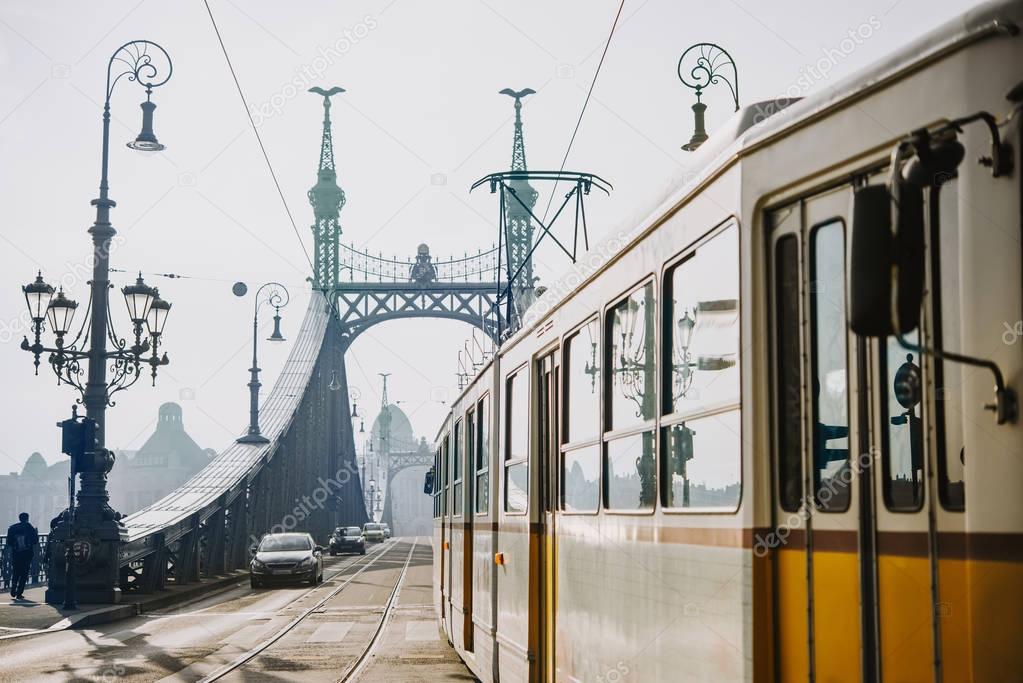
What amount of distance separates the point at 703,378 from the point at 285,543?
973 inches

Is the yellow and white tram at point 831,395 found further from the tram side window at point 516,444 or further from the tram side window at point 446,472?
the tram side window at point 446,472

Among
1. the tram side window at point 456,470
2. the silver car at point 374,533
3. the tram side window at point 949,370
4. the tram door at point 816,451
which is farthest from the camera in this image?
the silver car at point 374,533

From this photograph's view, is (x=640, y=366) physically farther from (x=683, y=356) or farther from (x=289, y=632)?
(x=289, y=632)

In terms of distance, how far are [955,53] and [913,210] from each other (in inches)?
20.5

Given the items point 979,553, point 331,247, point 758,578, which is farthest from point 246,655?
point 331,247

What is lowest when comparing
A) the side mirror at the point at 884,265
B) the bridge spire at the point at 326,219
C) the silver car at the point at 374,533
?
the silver car at the point at 374,533

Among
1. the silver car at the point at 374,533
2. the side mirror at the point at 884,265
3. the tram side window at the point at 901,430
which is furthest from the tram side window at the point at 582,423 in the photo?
the silver car at the point at 374,533

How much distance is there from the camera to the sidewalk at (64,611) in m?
15.1

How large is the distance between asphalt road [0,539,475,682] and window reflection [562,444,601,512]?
4697 millimetres

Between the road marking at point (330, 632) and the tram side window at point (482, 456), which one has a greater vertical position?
the tram side window at point (482, 456)

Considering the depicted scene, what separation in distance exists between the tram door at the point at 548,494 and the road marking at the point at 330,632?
24.8 feet

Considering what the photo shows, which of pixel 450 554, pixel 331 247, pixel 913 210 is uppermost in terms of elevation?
pixel 331 247

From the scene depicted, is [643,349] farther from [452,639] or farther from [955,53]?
[452,639]

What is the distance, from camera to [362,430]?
3300 inches
